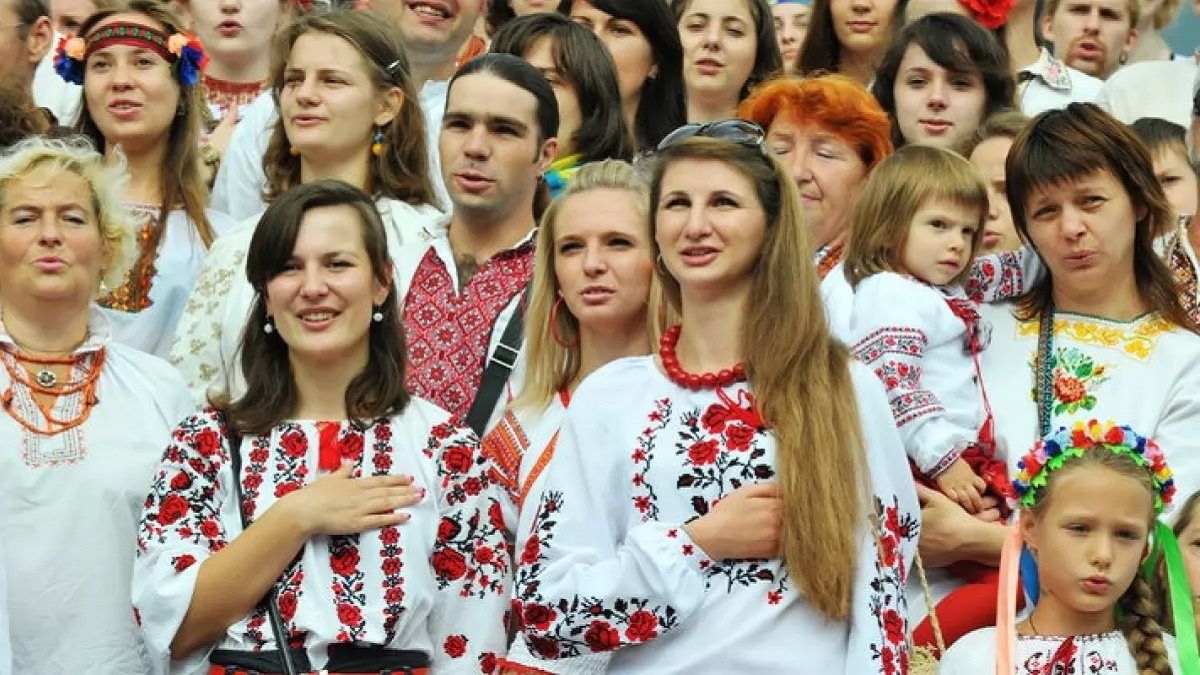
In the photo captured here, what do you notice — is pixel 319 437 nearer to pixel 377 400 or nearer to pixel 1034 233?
pixel 377 400

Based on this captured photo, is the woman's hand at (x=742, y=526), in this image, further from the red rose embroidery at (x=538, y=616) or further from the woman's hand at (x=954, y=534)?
the woman's hand at (x=954, y=534)

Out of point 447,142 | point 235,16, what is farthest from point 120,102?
point 235,16

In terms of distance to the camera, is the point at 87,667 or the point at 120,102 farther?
the point at 120,102

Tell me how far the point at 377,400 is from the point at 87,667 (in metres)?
1.01

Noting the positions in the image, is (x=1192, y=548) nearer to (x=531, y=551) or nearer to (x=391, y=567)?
(x=531, y=551)

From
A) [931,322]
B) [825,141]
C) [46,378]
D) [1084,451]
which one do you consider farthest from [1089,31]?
[46,378]

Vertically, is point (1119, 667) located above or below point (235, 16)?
below

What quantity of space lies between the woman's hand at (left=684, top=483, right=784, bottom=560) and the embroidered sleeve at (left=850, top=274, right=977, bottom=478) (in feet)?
3.20

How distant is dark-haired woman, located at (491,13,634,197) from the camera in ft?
27.0

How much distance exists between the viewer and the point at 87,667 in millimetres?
6602

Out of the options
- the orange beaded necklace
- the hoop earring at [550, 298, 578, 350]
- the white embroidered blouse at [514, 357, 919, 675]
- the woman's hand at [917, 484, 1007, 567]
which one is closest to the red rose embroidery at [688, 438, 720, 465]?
the white embroidered blouse at [514, 357, 919, 675]

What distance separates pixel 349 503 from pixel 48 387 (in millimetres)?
→ 1011

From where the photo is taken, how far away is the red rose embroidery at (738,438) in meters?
5.86

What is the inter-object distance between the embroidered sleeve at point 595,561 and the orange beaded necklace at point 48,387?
4.47 ft
